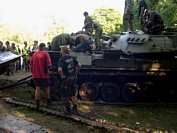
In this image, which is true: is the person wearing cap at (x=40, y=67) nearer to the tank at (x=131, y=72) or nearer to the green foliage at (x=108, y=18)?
the tank at (x=131, y=72)

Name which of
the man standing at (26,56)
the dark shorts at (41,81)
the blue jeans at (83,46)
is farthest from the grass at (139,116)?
the man standing at (26,56)

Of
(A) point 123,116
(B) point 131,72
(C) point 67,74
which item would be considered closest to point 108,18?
(B) point 131,72

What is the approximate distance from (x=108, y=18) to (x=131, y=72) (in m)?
42.7

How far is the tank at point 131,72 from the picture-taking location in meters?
8.57

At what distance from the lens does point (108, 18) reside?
164 ft

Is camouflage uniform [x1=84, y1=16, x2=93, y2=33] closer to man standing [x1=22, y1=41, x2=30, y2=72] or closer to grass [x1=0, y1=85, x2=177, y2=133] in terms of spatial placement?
grass [x1=0, y1=85, x2=177, y2=133]

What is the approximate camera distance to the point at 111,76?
347 inches

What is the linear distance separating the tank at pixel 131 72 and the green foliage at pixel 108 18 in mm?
38897

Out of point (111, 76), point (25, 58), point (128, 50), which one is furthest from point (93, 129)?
point (25, 58)

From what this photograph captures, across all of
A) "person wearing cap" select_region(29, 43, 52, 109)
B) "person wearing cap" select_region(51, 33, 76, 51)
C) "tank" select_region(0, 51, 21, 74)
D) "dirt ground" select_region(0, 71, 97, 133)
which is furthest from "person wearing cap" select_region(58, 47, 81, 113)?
"tank" select_region(0, 51, 21, 74)

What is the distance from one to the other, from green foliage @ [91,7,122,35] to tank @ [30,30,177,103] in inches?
1531

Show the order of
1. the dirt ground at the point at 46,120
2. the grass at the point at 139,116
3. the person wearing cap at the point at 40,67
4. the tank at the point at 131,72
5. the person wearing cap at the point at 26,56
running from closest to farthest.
Answer: the dirt ground at the point at 46,120
the grass at the point at 139,116
the person wearing cap at the point at 40,67
the tank at the point at 131,72
the person wearing cap at the point at 26,56

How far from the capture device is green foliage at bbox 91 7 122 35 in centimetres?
4838

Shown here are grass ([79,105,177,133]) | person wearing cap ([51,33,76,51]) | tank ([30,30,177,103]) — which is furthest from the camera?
person wearing cap ([51,33,76,51])
